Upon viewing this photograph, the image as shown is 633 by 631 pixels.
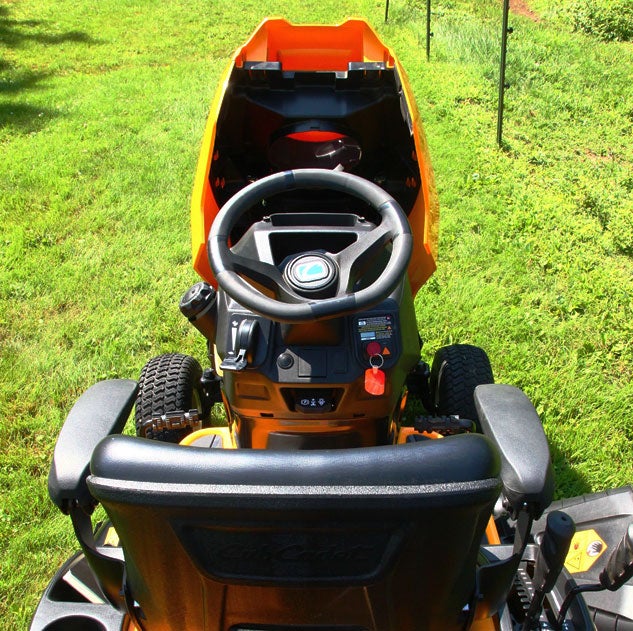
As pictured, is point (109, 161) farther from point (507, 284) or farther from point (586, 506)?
point (586, 506)

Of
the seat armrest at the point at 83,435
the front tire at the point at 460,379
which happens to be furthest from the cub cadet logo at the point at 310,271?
the front tire at the point at 460,379

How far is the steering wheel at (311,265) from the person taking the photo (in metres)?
1.55

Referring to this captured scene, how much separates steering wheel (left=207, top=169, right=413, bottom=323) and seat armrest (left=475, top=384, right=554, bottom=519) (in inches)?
15.7

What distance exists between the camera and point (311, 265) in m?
1.73

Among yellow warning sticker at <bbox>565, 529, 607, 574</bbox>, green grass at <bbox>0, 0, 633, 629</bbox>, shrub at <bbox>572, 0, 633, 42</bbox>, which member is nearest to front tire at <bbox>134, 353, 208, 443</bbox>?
green grass at <bbox>0, 0, 633, 629</bbox>

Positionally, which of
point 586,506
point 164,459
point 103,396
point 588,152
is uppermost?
point 164,459

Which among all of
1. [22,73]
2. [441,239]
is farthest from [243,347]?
[22,73]

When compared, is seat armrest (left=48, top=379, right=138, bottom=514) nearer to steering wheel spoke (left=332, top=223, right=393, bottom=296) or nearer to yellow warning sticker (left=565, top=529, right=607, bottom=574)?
steering wheel spoke (left=332, top=223, right=393, bottom=296)

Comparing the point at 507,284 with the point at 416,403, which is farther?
the point at 507,284

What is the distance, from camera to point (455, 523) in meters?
1.05

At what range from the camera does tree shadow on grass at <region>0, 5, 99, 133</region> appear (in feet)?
18.9

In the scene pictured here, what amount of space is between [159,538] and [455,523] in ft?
1.67

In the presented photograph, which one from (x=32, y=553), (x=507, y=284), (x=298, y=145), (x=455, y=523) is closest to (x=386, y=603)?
(x=455, y=523)

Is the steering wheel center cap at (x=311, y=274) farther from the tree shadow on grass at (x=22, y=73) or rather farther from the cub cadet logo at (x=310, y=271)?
the tree shadow on grass at (x=22, y=73)
